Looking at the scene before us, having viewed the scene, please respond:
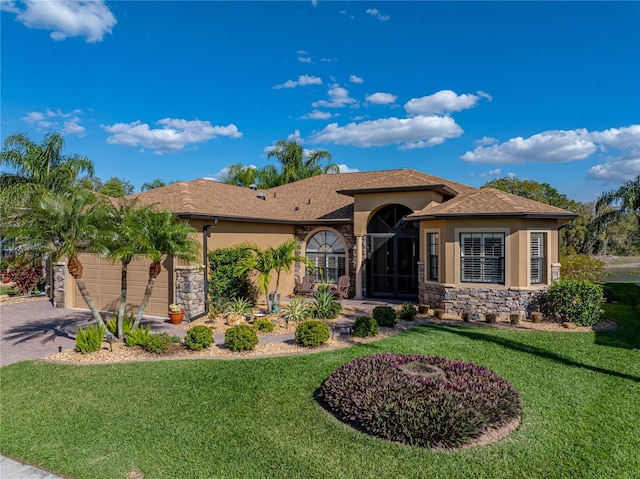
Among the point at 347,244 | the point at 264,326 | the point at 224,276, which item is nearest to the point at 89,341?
the point at 264,326

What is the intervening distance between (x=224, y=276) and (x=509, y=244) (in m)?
9.35

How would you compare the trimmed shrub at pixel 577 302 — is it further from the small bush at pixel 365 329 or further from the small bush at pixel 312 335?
the small bush at pixel 312 335

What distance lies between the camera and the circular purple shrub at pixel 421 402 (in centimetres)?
486

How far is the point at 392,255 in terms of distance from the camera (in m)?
16.2

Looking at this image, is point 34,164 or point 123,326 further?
point 34,164

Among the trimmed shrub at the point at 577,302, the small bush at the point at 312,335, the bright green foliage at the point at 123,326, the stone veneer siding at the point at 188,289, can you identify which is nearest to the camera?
the small bush at the point at 312,335

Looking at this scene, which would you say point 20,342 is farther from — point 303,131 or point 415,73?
point 303,131

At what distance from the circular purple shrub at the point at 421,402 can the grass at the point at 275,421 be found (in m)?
0.19

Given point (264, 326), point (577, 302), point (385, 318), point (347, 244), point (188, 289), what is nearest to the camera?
point (264, 326)

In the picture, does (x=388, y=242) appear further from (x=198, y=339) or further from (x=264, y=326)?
(x=198, y=339)

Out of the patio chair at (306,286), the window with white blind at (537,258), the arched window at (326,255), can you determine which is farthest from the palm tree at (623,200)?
the patio chair at (306,286)

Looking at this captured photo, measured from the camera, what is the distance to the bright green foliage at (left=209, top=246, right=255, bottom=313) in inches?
491

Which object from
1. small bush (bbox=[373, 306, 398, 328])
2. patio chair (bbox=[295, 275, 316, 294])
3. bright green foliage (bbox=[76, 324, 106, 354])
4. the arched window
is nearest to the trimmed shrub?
small bush (bbox=[373, 306, 398, 328])

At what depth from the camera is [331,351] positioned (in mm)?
8562
